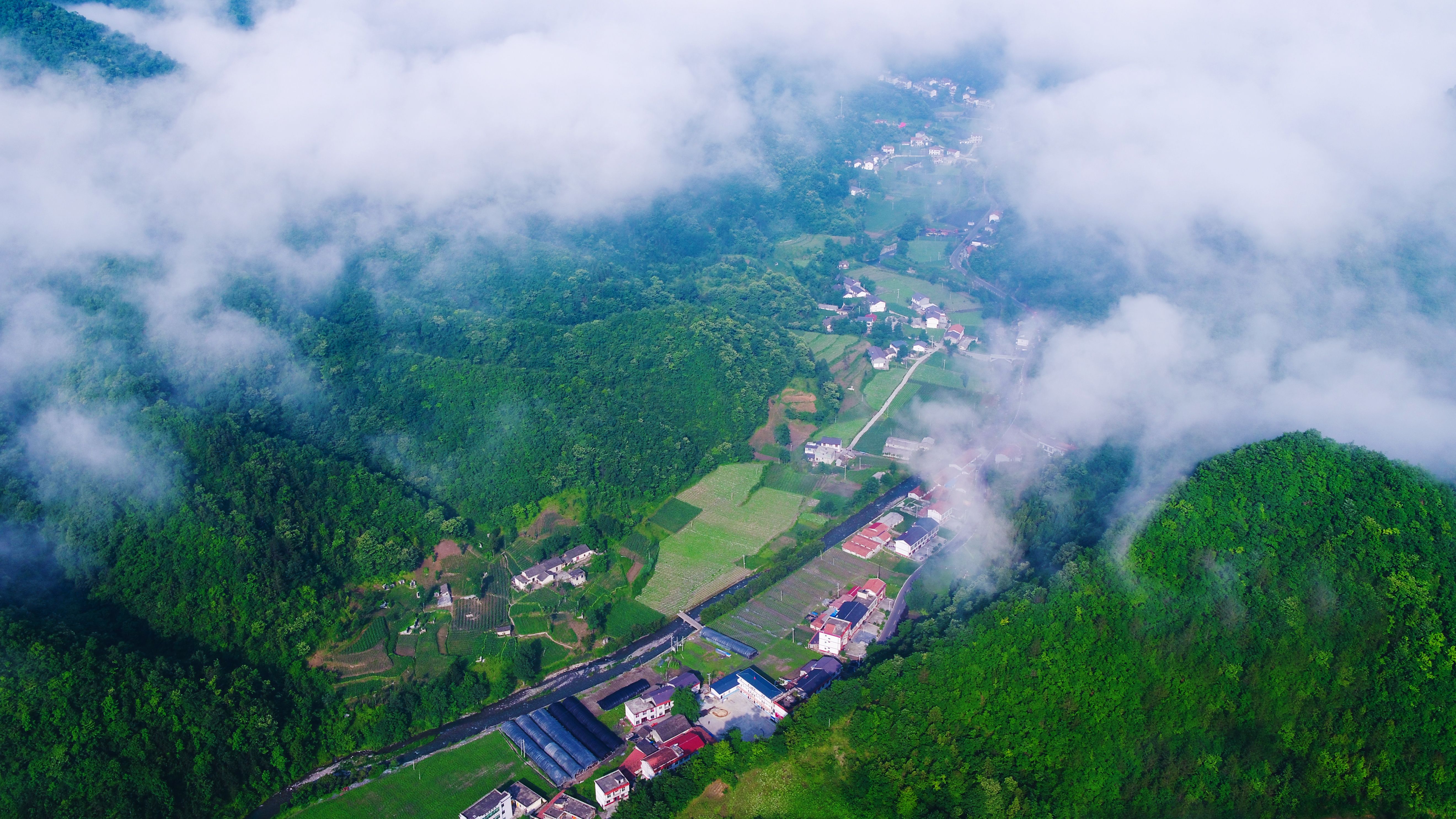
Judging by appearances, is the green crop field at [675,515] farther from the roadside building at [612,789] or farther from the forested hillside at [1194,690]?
the forested hillside at [1194,690]

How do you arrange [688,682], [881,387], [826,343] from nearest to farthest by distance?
[688,682]
[881,387]
[826,343]

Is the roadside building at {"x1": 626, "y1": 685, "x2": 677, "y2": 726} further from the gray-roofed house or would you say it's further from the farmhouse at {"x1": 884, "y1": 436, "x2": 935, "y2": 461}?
the farmhouse at {"x1": 884, "y1": 436, "x2": 935, "y2": 461}

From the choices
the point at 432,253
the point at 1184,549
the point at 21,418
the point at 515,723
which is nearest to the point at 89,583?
the point at 21,418

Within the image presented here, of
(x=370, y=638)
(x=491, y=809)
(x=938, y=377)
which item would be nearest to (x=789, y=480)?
(x=938, y=377)

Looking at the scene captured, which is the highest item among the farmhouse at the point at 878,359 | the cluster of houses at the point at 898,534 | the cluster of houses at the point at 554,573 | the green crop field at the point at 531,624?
the farmhouse at the point at 878,359

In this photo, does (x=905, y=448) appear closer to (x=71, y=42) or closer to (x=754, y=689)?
(x=754, y=689)

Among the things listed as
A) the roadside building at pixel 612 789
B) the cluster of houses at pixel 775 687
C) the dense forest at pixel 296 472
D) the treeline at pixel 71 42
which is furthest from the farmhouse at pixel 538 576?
the treeline at pixel 71 42

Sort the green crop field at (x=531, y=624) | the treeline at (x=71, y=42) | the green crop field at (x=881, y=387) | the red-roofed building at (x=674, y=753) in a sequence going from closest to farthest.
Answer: the red-roofed building at (x=674, y=753) < the green crop field at (x=531, y=624) < the treeline at (x=71, y=42) < the green crop field at (x=881, y=387)
